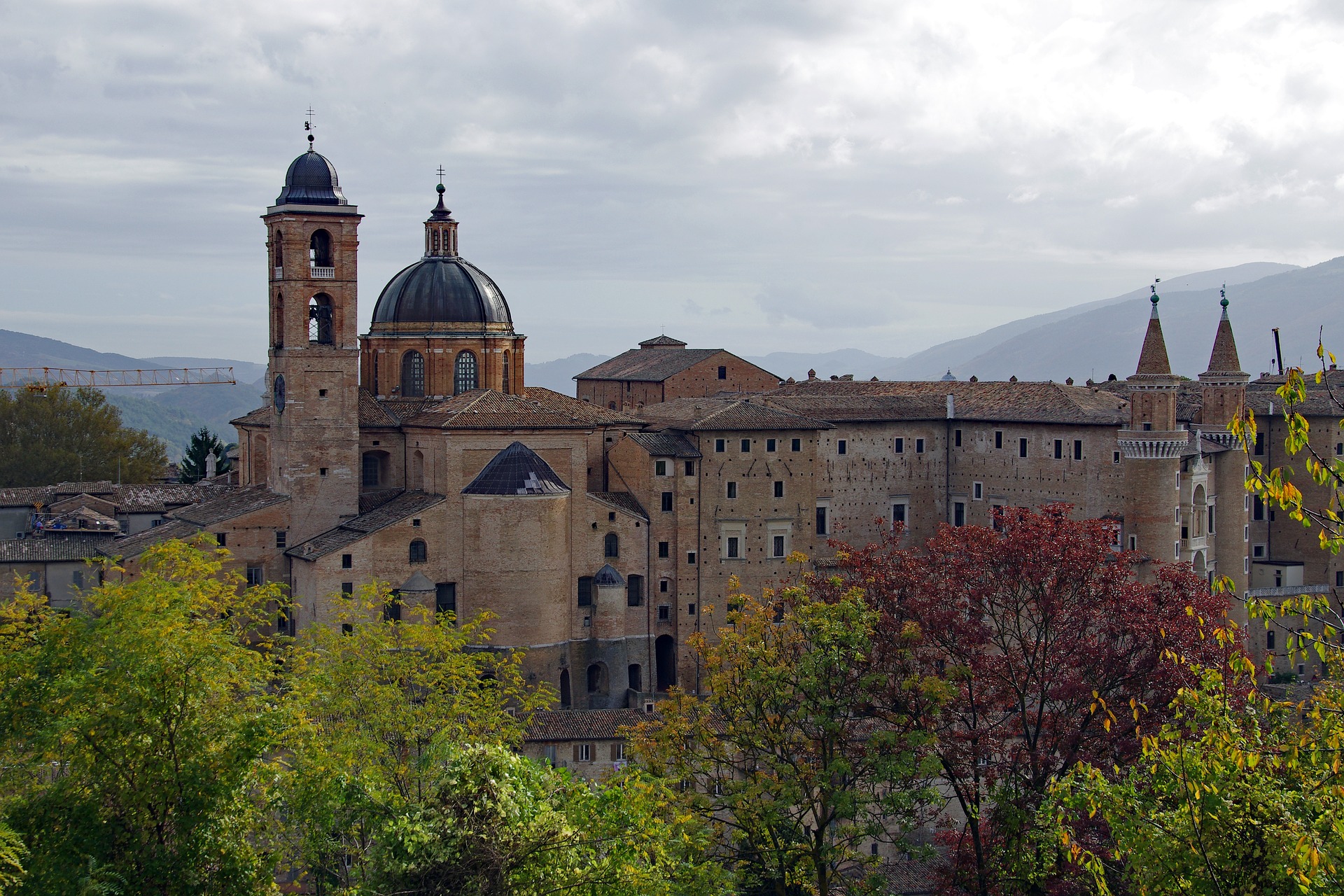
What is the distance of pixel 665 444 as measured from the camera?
53.5 meters

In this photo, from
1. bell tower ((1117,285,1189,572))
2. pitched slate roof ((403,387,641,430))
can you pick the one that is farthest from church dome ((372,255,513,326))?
bell tower ((1117,285,1189,572))

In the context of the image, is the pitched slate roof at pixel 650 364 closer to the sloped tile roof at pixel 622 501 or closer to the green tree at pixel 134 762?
the sloped tile roof at pixel 622 501

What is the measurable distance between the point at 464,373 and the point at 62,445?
121 feet

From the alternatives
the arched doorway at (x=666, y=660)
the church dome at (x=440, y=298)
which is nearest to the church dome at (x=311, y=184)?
the church dome at (x=440, y=298)

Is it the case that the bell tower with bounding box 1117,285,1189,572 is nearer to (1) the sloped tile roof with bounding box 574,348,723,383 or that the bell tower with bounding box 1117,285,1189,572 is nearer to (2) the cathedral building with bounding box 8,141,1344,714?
(2) the cathedral building with bounding box 8,141,1344,714

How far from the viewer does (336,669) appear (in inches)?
1291

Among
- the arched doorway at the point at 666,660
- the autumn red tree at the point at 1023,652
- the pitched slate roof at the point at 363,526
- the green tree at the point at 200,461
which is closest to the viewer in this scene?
the autumn red tree at the point at 1023,652

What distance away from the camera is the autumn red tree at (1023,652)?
3188 centimetres

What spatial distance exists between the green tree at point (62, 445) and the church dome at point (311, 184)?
34.2 m

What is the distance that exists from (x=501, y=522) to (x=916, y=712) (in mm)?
19751

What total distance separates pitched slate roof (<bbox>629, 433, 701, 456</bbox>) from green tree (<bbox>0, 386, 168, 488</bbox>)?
126 ft

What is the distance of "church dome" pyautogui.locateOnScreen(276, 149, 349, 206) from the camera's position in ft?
171

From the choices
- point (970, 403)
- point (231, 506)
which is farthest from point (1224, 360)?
point (231, 506)

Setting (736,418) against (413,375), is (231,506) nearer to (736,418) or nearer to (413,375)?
(413,375)
